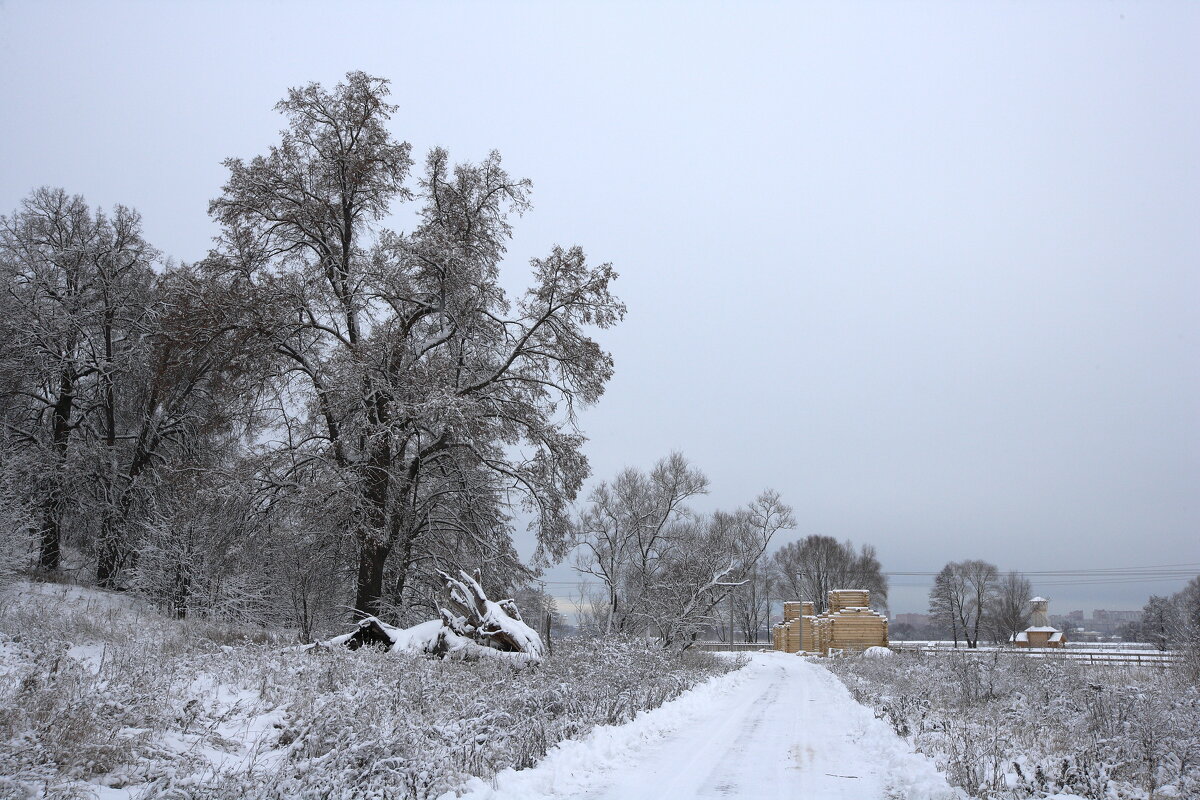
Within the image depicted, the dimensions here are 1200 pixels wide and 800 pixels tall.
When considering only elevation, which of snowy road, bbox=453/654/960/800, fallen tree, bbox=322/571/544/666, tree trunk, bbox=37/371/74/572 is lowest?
snowy road, bbox=453/654/960/800

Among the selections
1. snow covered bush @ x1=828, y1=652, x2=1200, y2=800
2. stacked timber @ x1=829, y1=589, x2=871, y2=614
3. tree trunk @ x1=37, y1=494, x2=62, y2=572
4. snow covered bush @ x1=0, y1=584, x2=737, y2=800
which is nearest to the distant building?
stacked timber @ x1=829, y1=589, x2=871, y2=614

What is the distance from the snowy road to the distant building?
1751 inches

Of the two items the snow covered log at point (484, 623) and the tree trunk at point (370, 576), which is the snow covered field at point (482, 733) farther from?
the tree trunk at point (370, 576)

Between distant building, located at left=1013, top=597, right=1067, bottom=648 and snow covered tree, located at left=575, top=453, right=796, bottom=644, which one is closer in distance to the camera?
snow covered tree, located at left=575, top=453, right=796, bottom=644

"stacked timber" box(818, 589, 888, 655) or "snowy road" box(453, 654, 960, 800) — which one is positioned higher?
"snowy road" box(453, 654, 960, 800)

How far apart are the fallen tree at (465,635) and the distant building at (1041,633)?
45.3 meters

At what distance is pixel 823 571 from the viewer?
248ft

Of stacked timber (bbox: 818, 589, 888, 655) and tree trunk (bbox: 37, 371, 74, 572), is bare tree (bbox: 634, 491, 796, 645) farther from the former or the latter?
tree trunk (bbox: 37, 371, 74, 572)

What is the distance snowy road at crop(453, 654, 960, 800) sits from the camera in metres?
5.91

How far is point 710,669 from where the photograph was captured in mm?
21641

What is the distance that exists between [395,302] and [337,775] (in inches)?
499

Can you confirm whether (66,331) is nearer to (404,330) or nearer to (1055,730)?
(404,330)

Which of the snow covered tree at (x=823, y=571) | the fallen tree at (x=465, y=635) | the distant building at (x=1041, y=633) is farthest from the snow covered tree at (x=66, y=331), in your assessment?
the snow covered tree at (x=823, y=571)

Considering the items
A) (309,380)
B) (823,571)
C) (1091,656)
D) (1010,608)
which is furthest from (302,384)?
(1010,608)
